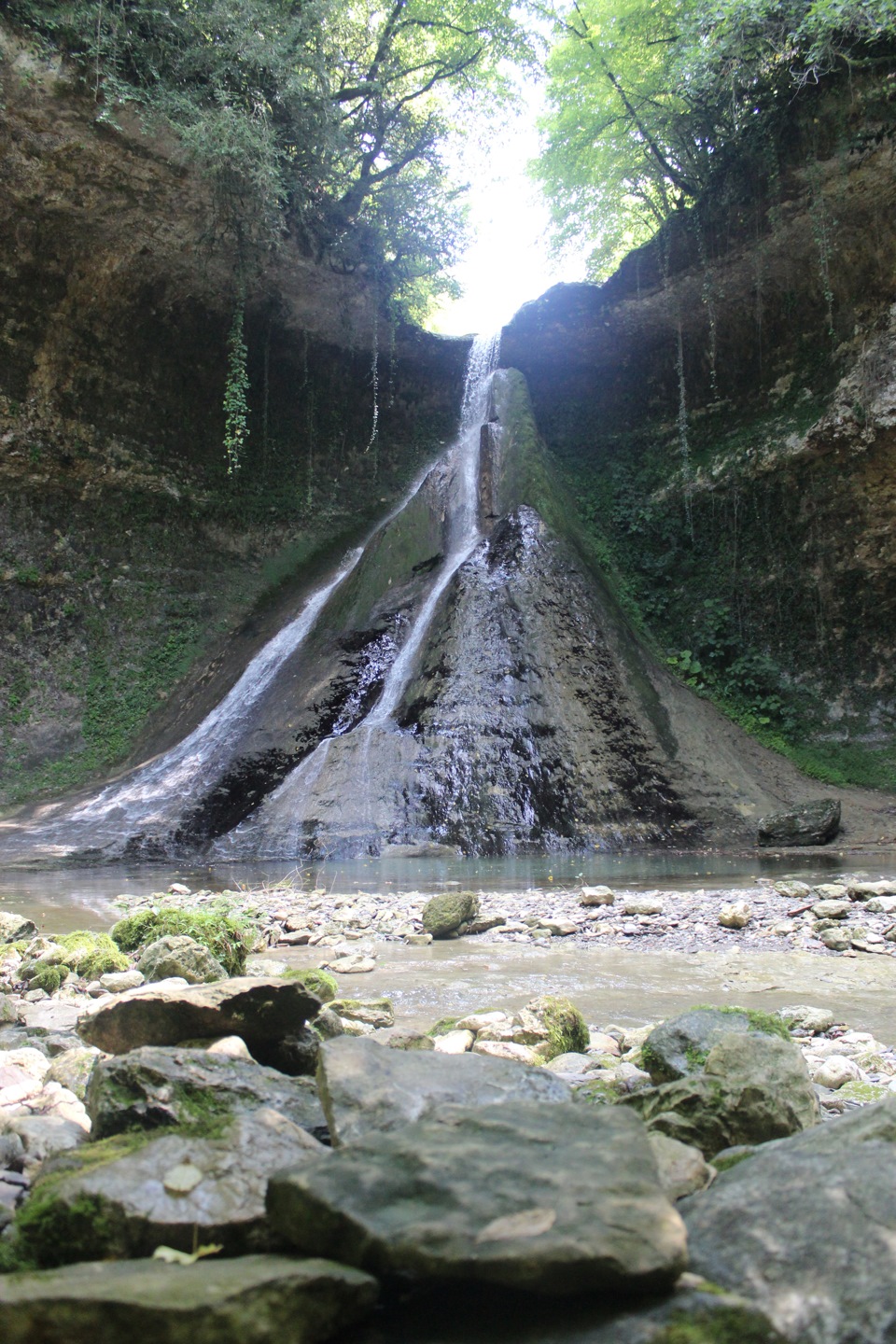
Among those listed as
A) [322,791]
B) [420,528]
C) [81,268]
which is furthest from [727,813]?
[81,268]

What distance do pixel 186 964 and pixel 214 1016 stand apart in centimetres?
106

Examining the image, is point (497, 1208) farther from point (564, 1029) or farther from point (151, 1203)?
point (564, 1029)

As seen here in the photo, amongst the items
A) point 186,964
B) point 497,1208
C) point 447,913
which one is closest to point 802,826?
point 447,913

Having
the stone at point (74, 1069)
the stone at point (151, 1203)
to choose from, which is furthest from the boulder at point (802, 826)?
the stone at point (151, 1203)

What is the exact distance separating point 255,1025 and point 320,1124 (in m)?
0.54

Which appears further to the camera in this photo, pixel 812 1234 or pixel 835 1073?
pixel 835 1073

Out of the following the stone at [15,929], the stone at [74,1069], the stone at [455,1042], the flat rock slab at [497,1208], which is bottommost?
the stone at [15,929]

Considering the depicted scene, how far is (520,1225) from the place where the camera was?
38.7 inches

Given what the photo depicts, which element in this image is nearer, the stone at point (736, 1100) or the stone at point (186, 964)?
the stone at point (736, 1100)

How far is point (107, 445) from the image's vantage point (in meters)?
15.9

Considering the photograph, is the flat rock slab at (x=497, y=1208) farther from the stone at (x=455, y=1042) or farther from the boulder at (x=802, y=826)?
the boulder at (x=802, y=826)

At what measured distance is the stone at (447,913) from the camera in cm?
488

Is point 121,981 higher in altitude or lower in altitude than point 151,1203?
lower

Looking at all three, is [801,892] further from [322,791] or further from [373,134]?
[373,134]
